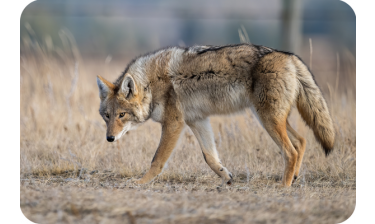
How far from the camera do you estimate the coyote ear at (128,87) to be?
5.14 meters

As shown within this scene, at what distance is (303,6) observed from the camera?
8.12 metres

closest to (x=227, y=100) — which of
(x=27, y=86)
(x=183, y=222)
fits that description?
(x=183, y=222)

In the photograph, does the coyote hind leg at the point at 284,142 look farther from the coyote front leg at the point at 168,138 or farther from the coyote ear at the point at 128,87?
the coyote ear at the point at 128,87

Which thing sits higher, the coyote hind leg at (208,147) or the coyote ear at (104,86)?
the coyote ear at (104,86)

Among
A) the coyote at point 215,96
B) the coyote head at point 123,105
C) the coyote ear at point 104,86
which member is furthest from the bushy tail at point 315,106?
the coyote ear at point 104,86

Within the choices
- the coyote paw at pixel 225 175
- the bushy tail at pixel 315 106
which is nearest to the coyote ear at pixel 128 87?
the coyote paw at pixel 225 175

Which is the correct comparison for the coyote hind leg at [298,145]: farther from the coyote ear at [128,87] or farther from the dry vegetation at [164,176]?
the coyote ear at [128,87]

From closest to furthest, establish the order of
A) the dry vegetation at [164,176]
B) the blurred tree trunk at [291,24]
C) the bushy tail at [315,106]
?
Result: the dry vegetation at [164,176], the bushy tail at [315,106], the blurred tree trunk at [291,24]

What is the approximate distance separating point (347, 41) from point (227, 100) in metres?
6.25

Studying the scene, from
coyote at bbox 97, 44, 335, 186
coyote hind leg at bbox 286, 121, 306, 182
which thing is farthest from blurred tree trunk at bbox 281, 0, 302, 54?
coyote hind leg at bbox 286, 121, 306, 182

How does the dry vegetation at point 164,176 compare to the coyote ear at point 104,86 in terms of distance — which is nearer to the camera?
the dry vegetation at point 164,176

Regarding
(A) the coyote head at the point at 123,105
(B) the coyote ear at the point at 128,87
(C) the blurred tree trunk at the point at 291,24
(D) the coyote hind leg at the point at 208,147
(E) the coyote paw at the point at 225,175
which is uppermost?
(C) the blurred tree trunk at the point at 291,24

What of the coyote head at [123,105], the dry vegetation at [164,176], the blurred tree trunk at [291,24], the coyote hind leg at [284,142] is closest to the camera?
the dry vegetation at [164,176]

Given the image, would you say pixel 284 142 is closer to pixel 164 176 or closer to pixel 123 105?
pixel 164 176
